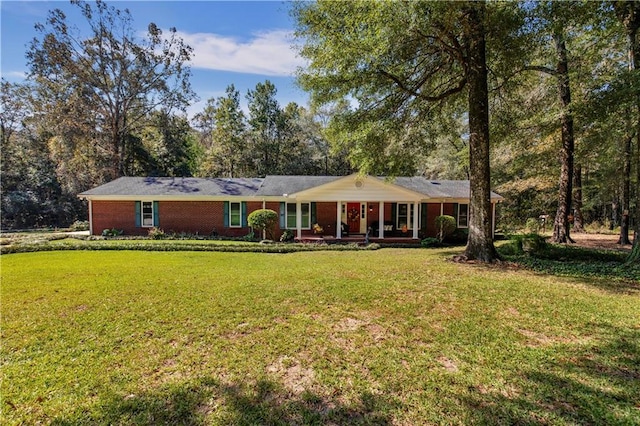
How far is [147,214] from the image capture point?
56.4ft

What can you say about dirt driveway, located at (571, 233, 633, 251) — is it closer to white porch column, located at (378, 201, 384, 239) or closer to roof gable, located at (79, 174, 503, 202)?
roof gable, located at (79, 174, 503, 202)

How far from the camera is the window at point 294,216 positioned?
17078 mm

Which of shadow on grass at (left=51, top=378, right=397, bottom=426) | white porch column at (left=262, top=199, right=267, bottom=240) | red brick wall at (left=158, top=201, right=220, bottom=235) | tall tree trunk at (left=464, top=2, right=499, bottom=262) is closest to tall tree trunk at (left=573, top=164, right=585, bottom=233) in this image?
tall tree trunk at (left=464, top=2, right=499, bottom=262)

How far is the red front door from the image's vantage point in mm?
18156

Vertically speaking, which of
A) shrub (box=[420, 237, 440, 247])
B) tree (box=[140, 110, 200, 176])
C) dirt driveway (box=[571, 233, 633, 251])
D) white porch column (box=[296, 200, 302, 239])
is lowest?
shrub (box=[420, 237, 440, 247])

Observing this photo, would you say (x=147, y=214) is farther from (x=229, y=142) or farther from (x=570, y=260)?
(x=570, y=260)

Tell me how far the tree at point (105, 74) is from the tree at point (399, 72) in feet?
72.3

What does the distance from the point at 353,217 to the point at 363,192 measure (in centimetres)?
233

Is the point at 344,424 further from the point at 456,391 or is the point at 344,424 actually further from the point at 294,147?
the point at 294,147

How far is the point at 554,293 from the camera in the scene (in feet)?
19.8

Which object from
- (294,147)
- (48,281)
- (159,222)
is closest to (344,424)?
(48,281)

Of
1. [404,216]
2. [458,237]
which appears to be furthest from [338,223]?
[458,237]

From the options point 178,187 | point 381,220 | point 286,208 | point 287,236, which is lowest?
point 287,236

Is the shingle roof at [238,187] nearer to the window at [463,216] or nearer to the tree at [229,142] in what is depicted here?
the window at [463,216]
